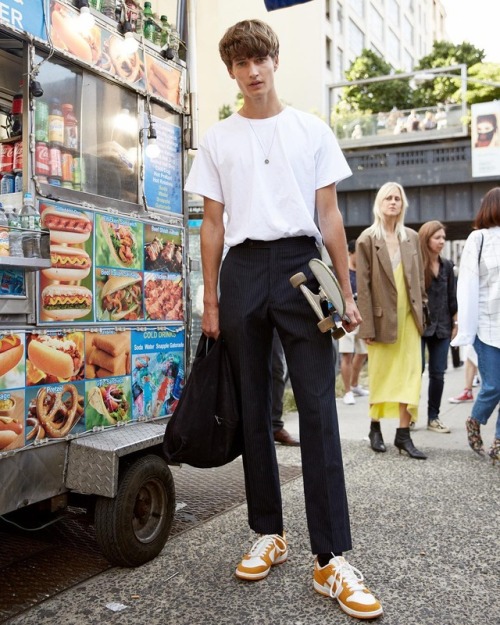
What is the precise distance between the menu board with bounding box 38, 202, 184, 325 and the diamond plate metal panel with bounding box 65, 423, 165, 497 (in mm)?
540

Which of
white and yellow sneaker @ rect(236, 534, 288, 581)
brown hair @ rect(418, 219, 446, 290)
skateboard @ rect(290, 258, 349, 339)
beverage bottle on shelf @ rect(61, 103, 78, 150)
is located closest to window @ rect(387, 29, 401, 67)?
brown hair @ rect(418, 219, 446, 290)

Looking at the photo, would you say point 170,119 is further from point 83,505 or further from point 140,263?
point 83,505

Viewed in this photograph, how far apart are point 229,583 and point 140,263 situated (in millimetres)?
1542

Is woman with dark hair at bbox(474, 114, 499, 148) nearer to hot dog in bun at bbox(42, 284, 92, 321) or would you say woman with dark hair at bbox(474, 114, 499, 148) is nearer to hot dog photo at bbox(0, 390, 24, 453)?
hot dog in bun at bbox(42, 284, 92, 321)

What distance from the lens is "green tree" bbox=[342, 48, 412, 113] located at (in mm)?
45500

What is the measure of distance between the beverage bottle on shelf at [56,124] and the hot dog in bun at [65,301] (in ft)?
2.19

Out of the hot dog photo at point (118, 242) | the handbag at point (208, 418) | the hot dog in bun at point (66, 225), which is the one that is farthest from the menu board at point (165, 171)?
the handbag at point (208, 418)

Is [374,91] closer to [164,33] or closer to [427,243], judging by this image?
[427,243]

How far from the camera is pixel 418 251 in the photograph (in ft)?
17.9

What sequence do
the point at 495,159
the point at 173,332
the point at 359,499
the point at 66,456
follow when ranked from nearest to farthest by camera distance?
1. the point at 66,456
2. the point at 173,332
3. the point at 359,499
4. the point at 495,159

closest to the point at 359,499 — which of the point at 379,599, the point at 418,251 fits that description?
the point at 379,599

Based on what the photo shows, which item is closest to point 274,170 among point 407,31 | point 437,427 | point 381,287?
point 381,287

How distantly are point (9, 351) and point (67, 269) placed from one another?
48 centimetres

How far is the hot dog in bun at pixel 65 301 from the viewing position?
2.86 m
